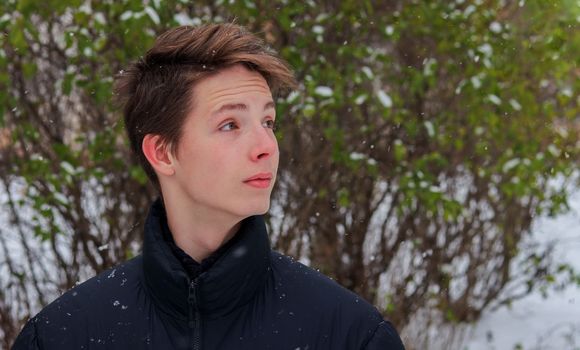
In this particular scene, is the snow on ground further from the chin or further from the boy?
the chin

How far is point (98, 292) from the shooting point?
7.09 feet

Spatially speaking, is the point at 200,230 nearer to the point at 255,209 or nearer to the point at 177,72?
the point at 255,209

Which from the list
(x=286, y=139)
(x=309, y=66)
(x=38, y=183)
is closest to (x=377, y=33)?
(x=309, y=66)

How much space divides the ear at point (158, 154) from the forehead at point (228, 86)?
0.17m

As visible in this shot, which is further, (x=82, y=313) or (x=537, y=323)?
(x=537, y=323)

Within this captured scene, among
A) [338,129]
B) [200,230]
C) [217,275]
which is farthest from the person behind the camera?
[338,129]

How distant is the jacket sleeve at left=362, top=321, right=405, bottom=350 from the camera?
202 cm

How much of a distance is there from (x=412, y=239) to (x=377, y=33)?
159 centimetres

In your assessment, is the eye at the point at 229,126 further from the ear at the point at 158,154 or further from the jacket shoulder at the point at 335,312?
the jacket shoulder at the point at 335,312

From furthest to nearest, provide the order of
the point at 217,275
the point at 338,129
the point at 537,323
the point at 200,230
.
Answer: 1. the point at 537,323
2. the point at 338,129
3. the point at 200,230
4. the point at 217,275

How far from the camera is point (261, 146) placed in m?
2.01

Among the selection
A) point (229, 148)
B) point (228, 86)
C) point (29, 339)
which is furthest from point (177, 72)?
point (29, 339)

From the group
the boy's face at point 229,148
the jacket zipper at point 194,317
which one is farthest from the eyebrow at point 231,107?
the jacket zipper at point 194,317

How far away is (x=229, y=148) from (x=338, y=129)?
3163 millimetres
